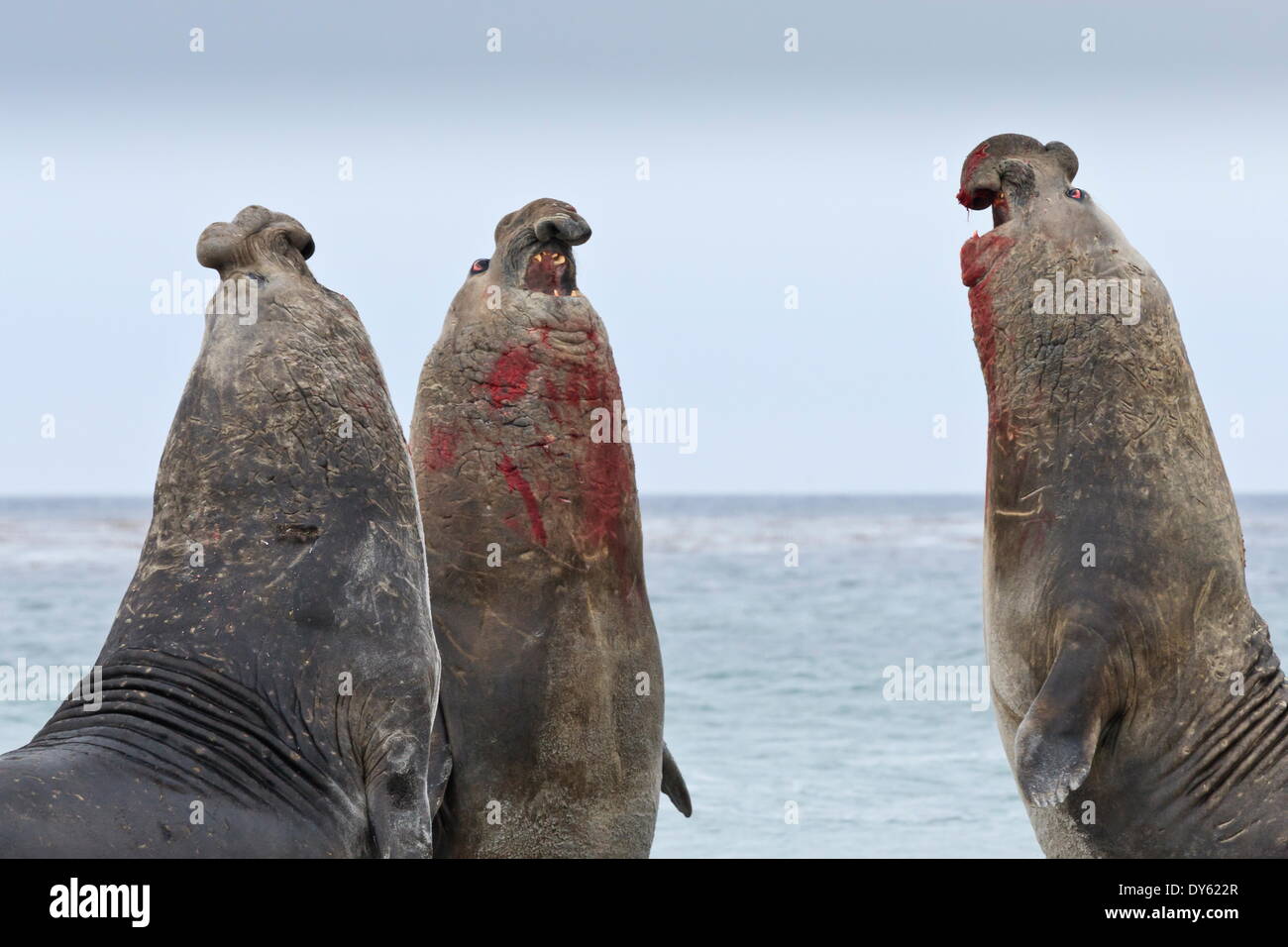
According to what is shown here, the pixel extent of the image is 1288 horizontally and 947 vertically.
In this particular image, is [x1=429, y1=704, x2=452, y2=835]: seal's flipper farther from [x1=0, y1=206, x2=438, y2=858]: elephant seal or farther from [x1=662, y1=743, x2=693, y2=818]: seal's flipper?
[x1=662, y1=743, x2=693, y2=818]: seal's flipper

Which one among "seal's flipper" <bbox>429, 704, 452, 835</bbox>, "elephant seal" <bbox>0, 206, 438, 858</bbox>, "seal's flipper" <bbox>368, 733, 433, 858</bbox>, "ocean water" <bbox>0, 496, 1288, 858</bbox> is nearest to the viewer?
"elephant seal" <bbox>0, 206, 438, 858</bbox>

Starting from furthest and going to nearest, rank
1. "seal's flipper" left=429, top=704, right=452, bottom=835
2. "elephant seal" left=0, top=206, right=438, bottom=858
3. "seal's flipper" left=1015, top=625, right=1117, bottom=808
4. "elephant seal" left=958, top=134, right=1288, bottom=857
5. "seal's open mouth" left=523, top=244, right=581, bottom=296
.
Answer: "seal's open mouth" left=523, top=244, right=581, bottom=296 < "seal's flipper" left=429, top=704, right=452, bottom=835 < "elephant seal" left=958, top=134, right=1288, bottom=857 < "seal's flipper" left=1015, top=625, right=1117, bottom=808 < "elephant seal" left=0, top=206, right=438, bottom=858

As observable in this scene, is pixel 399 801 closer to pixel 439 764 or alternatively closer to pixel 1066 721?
pixel 439 764

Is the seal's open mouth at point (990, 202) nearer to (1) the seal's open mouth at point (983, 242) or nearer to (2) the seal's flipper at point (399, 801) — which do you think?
(1) the seal's open mouth at point (983, 242)

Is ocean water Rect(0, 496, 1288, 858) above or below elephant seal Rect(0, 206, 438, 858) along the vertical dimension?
below

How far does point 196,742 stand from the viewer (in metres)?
5.21

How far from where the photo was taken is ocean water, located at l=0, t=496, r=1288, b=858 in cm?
1124

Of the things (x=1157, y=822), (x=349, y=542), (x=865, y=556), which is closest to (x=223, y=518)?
(x=349, y=542)

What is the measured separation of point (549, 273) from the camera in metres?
6.87

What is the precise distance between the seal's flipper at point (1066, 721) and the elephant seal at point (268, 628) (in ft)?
5.65

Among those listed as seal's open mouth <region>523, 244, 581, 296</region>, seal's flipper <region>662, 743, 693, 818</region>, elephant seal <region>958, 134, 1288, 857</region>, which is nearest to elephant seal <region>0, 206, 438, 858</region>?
seal's open mouth <region>523, 244, 581, 296</region>

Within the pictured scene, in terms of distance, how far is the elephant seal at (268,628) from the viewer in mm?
5086

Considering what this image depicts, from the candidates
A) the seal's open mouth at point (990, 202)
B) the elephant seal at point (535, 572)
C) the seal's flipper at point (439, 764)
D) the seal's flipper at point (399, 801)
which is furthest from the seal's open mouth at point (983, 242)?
the seal's flipper at point (399, 801)

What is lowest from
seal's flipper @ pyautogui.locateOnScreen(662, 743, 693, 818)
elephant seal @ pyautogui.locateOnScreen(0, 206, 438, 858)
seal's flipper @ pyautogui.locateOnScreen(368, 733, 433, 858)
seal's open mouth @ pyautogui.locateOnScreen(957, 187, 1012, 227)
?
seal's flipper @ pyautogui.locateOnScreen(662, 743, 693, 818)
